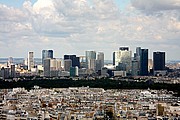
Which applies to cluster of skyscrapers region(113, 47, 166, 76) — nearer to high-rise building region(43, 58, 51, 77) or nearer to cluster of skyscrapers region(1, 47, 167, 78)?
cluster of skyscrapers region(1, 47, 167, 78)

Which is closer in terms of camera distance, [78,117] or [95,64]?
[78,117]

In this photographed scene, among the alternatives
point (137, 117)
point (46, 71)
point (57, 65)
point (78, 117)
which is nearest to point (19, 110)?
point (78, 117)

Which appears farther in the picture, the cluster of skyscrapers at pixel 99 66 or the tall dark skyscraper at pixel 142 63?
the tall dark skyscraper at pixel 142 63

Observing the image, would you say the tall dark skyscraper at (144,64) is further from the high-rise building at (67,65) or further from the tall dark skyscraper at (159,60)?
the high-rise building at (67,65)

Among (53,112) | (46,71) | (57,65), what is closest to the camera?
(53,112)

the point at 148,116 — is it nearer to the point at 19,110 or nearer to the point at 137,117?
the point at 137,117

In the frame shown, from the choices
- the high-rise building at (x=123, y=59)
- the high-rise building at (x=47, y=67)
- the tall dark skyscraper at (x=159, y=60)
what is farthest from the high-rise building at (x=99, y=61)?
the tall dark skyscraper at (x=159, y=60)

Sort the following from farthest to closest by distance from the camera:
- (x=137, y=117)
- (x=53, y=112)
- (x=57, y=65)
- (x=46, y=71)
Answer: (x=57, y=65)
(x=46, y=71)
(x=53, y=112)
(x=137, y=117)
